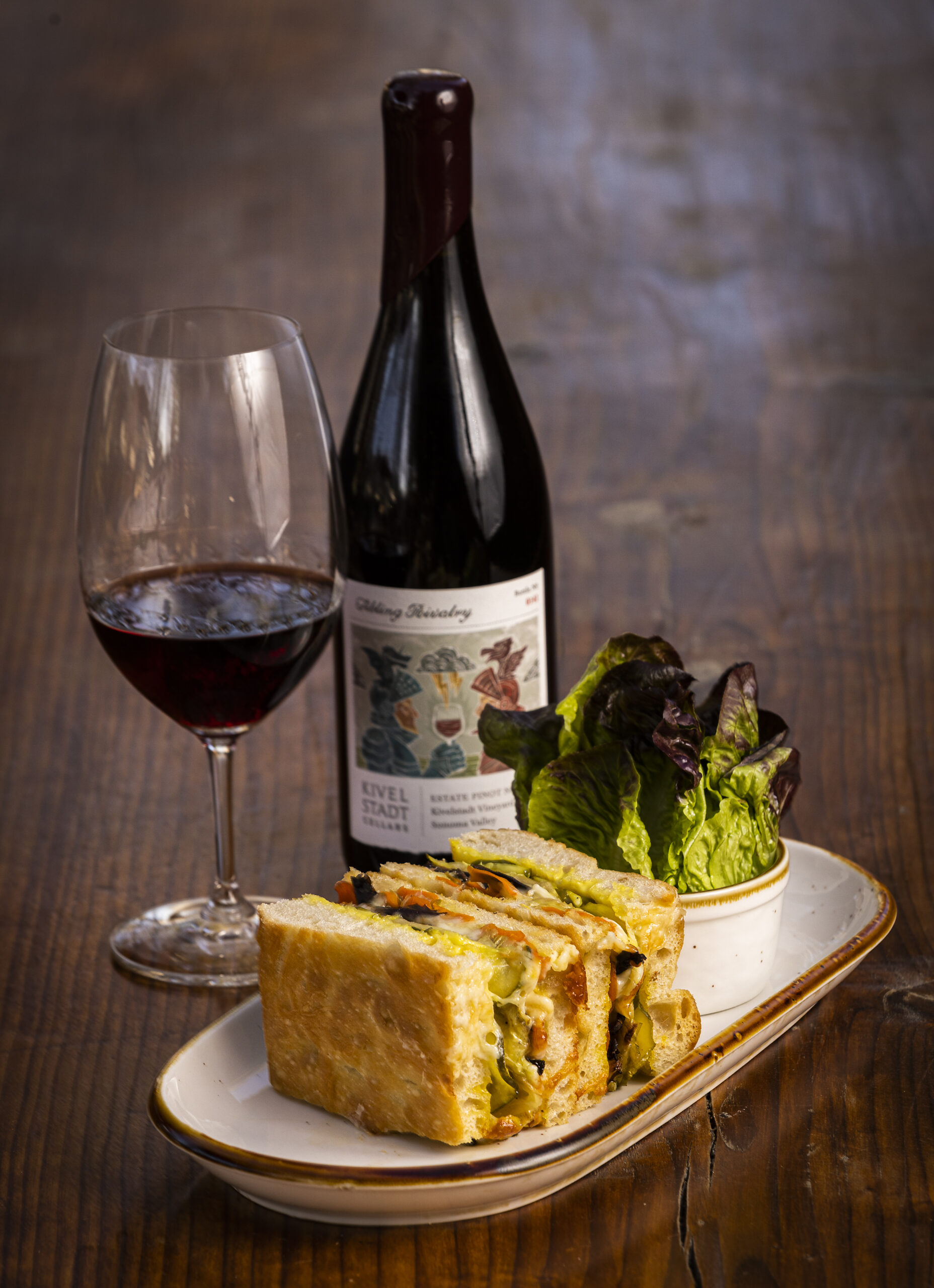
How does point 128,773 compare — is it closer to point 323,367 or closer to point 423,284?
point 423,284

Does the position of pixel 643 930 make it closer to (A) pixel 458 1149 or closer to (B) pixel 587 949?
(B) pixel 587 949

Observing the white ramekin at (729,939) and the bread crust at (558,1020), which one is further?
the white ramekin at (729,939)

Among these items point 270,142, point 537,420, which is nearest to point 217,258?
point 270,142

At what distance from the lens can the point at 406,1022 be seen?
78 cm

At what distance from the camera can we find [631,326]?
2.62 meters

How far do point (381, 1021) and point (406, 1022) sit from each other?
18 mm

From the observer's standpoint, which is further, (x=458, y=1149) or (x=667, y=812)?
(x=667, y=812)

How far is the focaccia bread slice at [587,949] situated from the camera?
811 mm

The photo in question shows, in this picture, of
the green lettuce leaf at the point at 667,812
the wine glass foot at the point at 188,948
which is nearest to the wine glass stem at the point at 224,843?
the wine glass foot at the point at 188,948

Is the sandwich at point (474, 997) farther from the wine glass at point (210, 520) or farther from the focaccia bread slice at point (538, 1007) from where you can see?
the wine glass at point (210, 520)

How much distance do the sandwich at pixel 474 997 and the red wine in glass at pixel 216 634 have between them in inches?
8.9

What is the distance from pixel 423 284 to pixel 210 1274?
754 mm

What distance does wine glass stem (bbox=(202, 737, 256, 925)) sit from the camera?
1.12 m

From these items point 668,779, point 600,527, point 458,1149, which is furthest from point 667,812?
point 600,527
